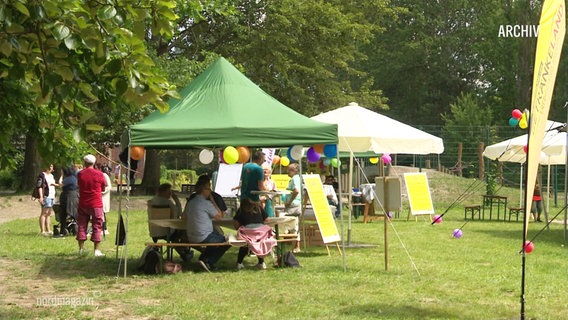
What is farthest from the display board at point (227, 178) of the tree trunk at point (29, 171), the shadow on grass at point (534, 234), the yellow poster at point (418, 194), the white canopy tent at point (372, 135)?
the tree trunk at point (29, 171)

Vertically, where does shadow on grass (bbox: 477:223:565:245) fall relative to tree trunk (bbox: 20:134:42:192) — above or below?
below

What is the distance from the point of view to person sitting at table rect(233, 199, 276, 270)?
11688 mm

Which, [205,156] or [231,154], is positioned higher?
[231,154]

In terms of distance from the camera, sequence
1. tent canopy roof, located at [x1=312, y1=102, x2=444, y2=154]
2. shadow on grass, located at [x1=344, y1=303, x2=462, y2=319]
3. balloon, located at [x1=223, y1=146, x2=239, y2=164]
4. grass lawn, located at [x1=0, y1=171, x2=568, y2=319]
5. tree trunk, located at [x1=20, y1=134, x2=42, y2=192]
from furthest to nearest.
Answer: tree trunk, located at [x1=20, y1=134, x2=42, y2=192] → tent canopy roof, located at [x1=312, y1=102, x2=444, y2=154] → balloon, located at [x1=223, y1=146, x2=239, y2=164] → grass lawn, located at [x1=0, y1=171, x2=568, y2=319] → shadow on grass, located at [x1=344, y1=303, x2=462, y2=319]

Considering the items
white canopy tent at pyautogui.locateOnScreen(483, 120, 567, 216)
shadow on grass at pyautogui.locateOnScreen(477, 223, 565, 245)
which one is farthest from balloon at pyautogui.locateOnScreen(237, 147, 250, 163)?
white canopy tent at pyautogui.locateOnScreen(483, 120, 567, 216)

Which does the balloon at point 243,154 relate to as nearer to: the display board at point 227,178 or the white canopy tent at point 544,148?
the white canopy tent at point 544,148

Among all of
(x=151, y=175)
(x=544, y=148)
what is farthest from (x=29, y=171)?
(x=544, y=148)

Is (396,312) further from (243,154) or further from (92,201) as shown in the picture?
(92,201)

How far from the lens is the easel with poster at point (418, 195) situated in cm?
2211

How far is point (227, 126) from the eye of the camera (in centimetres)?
1142

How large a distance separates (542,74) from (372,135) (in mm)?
7317

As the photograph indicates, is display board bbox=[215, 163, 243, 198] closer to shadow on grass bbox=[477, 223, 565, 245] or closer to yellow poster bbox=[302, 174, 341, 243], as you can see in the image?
shadow on grass bbox=[477, 223, 565, 245]

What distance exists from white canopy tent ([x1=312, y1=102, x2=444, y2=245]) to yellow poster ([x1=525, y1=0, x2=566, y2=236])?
6.52m

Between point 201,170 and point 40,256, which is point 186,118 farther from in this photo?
point 201,170
